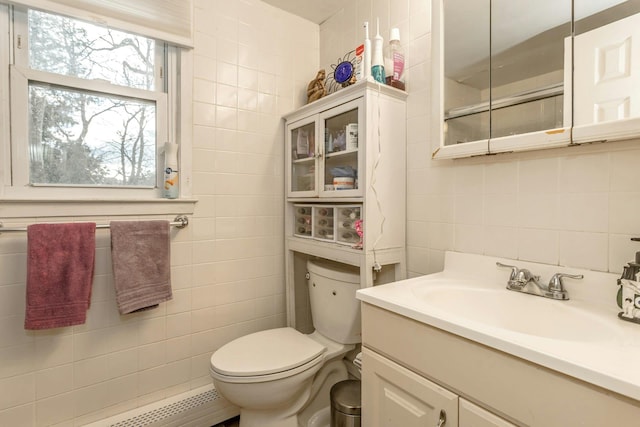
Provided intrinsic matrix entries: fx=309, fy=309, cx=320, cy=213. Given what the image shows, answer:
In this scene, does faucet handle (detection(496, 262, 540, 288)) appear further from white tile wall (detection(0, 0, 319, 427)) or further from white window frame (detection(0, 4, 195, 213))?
white window frame (detection(0, 4, 195, 213))

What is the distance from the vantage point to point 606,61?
832 millimetres

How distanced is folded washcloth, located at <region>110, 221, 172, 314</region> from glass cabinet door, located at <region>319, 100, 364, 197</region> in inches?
30.5

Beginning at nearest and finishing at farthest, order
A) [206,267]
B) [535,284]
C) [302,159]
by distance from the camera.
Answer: [535,284] < [206,267] < [302,159]

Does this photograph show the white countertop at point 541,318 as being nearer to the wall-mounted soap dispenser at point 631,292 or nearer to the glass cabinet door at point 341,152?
the wall-mounted soap dispenser at point 631,292

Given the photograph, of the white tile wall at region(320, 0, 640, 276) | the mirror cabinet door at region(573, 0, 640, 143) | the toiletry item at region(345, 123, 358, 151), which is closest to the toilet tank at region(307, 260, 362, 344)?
the white tile wall at region(320, 0, 640, 276)

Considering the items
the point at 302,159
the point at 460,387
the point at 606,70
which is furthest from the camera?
the point at 302,159

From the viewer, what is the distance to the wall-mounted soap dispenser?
0.73 metres

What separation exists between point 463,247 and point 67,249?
59.9 inches

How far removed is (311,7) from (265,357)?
1.84 metres

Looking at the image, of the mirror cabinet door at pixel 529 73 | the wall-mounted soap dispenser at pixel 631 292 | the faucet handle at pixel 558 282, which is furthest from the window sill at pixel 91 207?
the wall-mounted soap dispenser at pixel 631 292

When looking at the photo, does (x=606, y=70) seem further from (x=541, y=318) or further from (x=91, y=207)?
(x=91, y=207)

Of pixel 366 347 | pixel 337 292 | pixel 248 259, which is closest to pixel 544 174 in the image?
pixel 366 347

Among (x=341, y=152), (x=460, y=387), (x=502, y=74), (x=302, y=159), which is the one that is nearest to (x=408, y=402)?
(x=460, y=387)

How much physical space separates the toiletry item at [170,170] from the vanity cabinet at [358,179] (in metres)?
0.61
